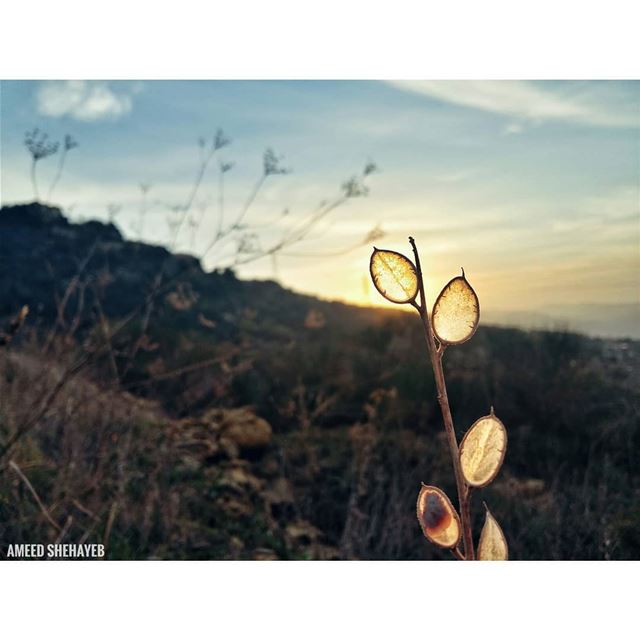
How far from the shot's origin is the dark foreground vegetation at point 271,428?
2760 mm

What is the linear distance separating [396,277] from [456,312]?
0.05 m

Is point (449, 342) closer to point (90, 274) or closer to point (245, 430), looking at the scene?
point (245, 430)

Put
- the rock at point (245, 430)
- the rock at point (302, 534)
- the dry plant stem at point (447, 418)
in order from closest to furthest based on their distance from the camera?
the dry plant stem at point (447, 418) → the rock at point (302, 534) → the rock at point (245, 430)

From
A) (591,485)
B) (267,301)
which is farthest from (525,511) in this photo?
(267,301)

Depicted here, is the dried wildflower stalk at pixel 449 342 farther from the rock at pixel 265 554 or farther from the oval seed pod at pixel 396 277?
the rock at pixel 265 554

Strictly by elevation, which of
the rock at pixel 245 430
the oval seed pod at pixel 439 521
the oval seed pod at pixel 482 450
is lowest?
the rock at pixel 245 430

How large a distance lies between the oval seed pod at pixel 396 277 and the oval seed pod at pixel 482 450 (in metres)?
0.11

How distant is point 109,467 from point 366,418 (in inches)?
63.9

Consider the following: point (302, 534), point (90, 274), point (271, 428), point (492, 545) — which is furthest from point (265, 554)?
point (492, 545)

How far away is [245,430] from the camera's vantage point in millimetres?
3783

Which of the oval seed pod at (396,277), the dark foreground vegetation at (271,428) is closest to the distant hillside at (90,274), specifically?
the dark foreground vegetation at (271,428)
